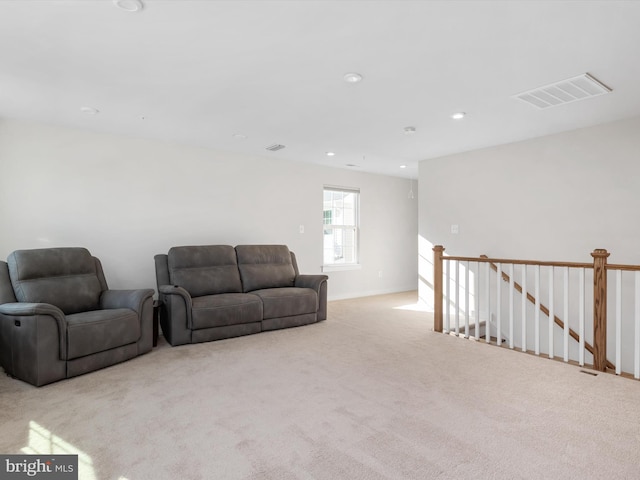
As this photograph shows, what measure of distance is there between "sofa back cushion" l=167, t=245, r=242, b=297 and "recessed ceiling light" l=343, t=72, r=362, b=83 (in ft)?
9.24

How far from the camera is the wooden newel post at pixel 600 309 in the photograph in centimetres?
303

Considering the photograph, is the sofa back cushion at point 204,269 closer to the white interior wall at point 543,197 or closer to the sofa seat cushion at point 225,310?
the sofa seat cushion at point 225,310

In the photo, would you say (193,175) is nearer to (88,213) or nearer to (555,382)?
(88,213)

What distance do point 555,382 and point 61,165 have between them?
5313 mm

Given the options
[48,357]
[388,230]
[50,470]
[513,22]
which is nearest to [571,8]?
[513,22]

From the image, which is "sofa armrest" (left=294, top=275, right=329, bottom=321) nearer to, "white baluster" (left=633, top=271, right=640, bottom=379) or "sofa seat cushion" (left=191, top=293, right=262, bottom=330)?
"sofa seat cushion" (left=191, top=293, right=262, bottom=330)

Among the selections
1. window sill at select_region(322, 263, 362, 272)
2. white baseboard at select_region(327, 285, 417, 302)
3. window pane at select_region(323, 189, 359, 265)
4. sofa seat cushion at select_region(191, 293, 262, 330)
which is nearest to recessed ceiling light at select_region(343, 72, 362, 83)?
sofa seat cushion at select_region(191, 293, 262, 330)

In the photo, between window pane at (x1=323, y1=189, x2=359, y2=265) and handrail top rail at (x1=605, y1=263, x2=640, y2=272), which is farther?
window pane at (x1=323, y1=189, x2=359, y2=265)

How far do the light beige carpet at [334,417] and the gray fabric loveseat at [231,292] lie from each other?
42 cm

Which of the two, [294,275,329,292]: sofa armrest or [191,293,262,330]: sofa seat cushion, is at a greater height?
[294,275,329,292]: sofa armrest

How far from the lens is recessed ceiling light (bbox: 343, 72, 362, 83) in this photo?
9.18ft

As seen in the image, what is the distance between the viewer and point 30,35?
225 centimetres

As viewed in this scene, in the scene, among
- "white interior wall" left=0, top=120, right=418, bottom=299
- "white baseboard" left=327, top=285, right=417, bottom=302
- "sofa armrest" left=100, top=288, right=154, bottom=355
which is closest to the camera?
"sofa armrest" left=100, top=288, right=154, bottom=355

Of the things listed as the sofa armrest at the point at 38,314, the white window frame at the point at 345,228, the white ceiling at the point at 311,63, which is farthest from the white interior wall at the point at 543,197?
the sofa armrest at the point at 38,314
